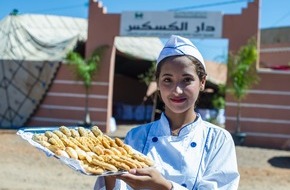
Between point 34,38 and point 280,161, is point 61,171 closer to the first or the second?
point 280,161

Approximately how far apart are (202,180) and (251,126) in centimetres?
1439

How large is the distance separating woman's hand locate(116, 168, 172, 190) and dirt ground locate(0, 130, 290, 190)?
20.3ft

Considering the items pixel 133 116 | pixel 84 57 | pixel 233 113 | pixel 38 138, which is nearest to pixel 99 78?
pixel 84 57

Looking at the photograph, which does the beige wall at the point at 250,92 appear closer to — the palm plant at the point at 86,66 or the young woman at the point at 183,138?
the palm plant at the point at 86,66

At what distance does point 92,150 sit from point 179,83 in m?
0.48

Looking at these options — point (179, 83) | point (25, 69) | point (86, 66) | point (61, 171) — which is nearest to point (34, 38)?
point (25, 69)

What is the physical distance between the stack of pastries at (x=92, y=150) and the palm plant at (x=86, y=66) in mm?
14648

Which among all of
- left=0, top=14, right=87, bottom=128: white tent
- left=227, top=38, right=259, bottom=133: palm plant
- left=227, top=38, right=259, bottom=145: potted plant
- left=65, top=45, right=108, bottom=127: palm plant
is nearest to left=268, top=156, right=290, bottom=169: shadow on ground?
left=227, top=38, right=259, bottom=145: potted plant

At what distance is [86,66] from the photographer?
17.0 metres

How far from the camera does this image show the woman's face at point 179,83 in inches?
84.0

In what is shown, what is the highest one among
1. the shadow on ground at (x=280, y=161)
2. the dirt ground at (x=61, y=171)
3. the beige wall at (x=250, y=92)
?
the beige wall at (x=250, y=92)

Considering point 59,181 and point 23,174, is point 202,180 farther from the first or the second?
point 23,174

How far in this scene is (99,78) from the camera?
691 inches

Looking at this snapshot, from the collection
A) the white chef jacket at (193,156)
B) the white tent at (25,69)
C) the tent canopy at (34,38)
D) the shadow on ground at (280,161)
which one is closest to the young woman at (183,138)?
the white chef jacket at (193,156)
